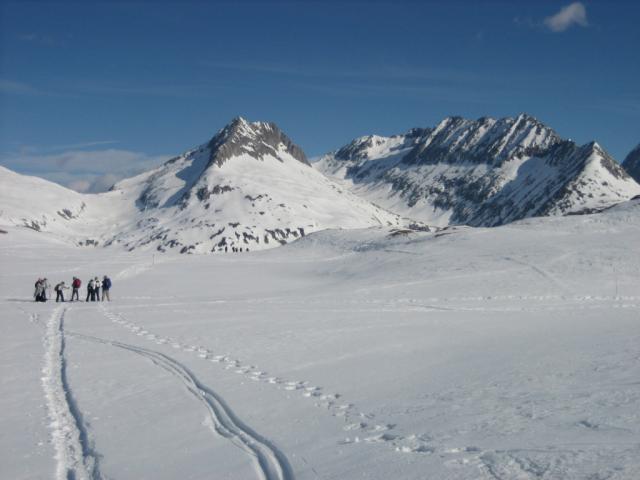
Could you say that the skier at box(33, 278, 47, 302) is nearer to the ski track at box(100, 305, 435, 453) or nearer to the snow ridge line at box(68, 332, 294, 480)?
the ski track at box(100, 305, 435, 453)

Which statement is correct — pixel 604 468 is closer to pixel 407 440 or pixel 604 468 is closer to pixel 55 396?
pixel 407 440

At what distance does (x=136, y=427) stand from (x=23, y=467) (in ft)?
7.53

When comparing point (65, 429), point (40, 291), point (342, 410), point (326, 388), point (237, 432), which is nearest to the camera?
point (237, 432)

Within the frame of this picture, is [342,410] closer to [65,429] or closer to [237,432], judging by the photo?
[237,432]

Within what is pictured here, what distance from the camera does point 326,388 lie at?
46.5ft

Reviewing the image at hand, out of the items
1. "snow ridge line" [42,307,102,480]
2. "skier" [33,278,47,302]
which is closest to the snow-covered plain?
"snow ridge line" [42,307,102,480]

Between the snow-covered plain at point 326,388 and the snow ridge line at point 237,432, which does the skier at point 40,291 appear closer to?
the snow-covered plain at point 326,388

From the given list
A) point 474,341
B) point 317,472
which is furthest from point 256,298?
point 317,472

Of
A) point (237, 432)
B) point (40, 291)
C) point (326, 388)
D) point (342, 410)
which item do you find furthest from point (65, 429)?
point (40, 291)

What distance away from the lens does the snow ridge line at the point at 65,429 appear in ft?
31.1

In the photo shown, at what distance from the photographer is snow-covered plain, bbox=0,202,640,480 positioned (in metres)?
9.30

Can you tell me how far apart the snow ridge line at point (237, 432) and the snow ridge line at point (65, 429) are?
7.59 feet

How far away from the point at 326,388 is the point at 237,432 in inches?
141

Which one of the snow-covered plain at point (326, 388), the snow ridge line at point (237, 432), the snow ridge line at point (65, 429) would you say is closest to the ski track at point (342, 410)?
the snow-covered plain at point (326, 388)
